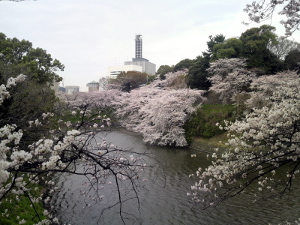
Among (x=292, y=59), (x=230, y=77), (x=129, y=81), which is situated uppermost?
(x=292, y=59)

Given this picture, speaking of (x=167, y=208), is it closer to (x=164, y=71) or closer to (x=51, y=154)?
(x=51, y=154)

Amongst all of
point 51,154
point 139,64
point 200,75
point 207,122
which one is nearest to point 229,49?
point 200,75

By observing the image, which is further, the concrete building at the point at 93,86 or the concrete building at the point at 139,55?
the concrete building at the point at 139,55

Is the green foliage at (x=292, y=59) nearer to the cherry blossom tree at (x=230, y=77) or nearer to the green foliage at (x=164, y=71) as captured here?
the cherry blossom tree at (x=230, y=77)

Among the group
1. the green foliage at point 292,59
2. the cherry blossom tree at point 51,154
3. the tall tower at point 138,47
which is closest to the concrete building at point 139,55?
the tall tower at point 138,47

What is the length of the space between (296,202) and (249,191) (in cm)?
149

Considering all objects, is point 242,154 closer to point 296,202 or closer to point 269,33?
point 296,202

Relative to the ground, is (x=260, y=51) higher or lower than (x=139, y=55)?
lower

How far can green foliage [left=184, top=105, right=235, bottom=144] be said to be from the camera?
56.3 ft

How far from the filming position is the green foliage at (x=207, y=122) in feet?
56.3

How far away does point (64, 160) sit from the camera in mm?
3438

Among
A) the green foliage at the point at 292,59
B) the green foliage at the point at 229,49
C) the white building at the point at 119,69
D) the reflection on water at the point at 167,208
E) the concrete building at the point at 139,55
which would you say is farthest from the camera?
the concrete building at the point at 139,55

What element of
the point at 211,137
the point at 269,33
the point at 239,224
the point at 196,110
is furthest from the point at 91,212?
the point at 269,33

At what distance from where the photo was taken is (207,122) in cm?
1788
